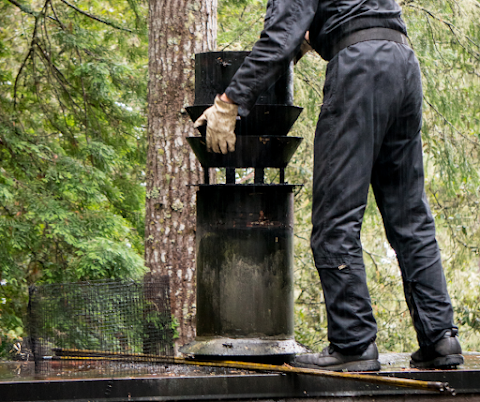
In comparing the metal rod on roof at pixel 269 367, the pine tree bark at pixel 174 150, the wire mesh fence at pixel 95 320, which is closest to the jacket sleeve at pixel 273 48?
the metal rod on roof at pixel 269 367

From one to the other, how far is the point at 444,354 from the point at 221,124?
1.53 m

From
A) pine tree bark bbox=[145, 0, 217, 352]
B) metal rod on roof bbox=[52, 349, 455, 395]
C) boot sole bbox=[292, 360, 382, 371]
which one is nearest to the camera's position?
metal rod on roof bbox=[52, 349, 455, 395]

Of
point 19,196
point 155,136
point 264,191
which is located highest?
point 155,136

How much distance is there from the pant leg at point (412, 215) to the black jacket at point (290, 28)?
27 cm

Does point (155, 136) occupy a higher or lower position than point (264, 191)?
higher

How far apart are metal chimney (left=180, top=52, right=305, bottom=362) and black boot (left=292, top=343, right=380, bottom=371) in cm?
37

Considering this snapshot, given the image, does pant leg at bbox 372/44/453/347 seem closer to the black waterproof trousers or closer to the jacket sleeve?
the black waterproof trousers

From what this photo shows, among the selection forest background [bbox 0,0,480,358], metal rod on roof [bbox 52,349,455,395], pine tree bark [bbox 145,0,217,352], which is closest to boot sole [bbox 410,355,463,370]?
metal rod on roof [bbox 52,349,455,395]

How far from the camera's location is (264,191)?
3.22 m

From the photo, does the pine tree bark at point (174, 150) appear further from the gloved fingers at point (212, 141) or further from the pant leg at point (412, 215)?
the pant leg at point (412, 215)

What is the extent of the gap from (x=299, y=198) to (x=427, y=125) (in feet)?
8.43

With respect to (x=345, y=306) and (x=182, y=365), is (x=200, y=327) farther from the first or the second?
(x=345, y=306)

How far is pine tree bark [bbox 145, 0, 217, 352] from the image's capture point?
4.79 m

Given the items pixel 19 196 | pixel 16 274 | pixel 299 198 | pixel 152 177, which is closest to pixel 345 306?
pixel 152 177
